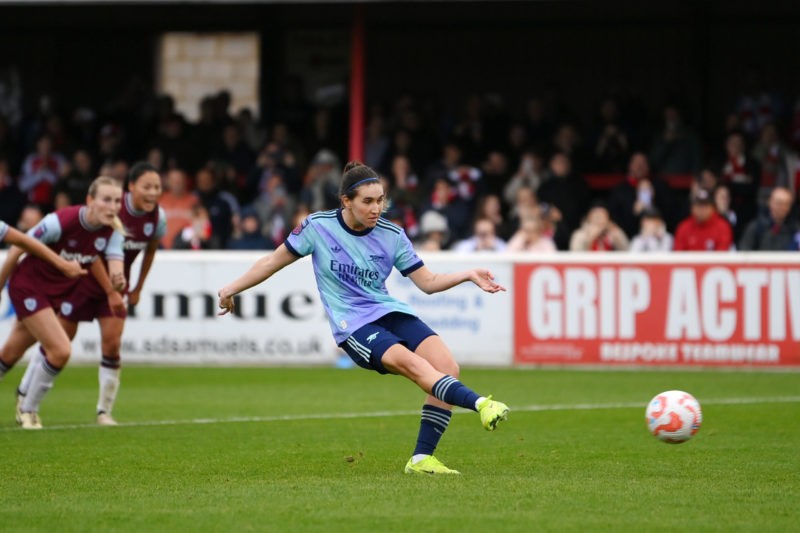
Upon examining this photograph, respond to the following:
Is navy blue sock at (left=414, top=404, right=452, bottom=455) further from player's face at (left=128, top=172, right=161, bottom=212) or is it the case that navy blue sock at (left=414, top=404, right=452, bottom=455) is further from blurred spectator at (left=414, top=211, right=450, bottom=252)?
blurred spectator at (left=414, top=211, right=450, bottom=252)

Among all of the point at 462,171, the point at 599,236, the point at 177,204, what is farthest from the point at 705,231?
the point at 177,204

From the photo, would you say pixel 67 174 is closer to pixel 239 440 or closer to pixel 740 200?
pixel 740 200

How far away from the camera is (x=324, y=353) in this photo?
1766 cm

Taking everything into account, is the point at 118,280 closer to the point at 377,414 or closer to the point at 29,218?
the point at 377,414

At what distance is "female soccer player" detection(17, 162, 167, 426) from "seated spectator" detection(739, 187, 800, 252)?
846cm

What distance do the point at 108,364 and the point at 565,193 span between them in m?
9.66

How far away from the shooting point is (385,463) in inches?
357

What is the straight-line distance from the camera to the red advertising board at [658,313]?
16625mm

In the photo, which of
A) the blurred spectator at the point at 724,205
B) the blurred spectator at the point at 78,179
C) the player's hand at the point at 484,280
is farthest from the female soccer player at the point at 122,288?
the blurred spectator at the point at 78,179

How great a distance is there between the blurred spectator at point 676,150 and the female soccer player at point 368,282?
42.1 feet

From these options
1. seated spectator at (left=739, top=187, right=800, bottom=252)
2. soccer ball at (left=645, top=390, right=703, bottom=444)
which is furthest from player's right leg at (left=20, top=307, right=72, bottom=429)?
seated spectator at (left=739, top=187, right=800, bottom=252)

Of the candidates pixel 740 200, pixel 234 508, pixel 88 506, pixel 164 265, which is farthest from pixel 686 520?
pixel 740 200

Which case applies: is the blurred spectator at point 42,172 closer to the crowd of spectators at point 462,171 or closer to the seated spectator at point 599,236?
the crowd of spectators at point 462,171

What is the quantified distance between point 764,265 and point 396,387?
462 centimetres
